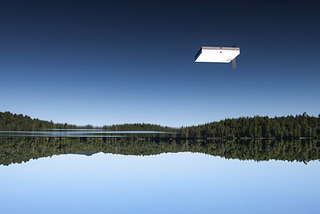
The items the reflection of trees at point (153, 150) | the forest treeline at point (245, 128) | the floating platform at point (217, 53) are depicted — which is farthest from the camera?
the forest treeline at point (245, 128)

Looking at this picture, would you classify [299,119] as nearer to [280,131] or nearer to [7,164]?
[280,131]

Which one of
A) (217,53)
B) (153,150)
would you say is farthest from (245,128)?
(217,53)

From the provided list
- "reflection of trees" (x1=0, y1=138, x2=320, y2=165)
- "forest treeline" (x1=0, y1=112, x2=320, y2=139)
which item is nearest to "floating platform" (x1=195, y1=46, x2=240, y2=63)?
"reflection of trees" (x1=0, y1=138, x2=320, y2=165)

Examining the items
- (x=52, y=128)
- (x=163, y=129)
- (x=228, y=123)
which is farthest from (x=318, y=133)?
(x=52, y=128)

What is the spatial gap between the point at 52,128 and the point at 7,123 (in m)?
11.4

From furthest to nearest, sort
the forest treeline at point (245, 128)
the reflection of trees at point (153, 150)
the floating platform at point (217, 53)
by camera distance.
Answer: the forest treeline at point (245, 128) < the reflection of trees at point (153, 150) < the floating platform at point (217, 53)

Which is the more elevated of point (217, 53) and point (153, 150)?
point (217, 53)

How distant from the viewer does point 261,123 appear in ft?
139

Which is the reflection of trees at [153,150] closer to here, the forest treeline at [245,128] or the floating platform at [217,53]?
the floating platform at [217,53]

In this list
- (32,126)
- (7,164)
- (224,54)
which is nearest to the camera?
(224,54)

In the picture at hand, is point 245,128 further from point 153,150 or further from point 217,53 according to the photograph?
point 217,53

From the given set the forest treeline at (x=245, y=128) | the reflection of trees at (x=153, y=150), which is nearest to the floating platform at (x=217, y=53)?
the reflection of trees at (x=153, y=150)

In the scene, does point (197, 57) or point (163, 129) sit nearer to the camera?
point (197, 57)

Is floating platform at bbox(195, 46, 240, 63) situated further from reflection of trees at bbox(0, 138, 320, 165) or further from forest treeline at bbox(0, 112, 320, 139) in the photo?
forest treeline at bbox(0, 112, 320, 139)
